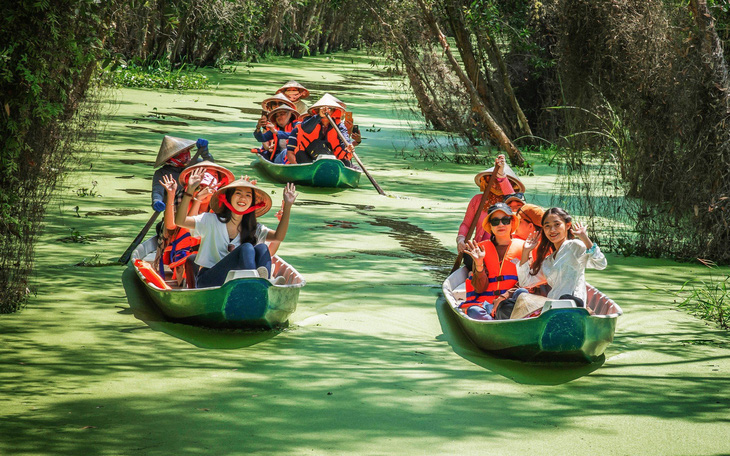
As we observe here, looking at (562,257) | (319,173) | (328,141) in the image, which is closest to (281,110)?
(328,141)

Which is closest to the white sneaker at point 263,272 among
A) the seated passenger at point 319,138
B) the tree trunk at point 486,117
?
the seated passenger at point 319,138

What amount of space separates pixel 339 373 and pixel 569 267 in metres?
1.62

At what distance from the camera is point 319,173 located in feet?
38.4

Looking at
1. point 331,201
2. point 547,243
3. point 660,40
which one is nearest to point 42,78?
point 547,243

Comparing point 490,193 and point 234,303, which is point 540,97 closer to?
point 490,193

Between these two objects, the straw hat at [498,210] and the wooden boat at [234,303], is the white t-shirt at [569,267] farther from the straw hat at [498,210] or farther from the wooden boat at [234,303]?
the wooden boat at [234,303]

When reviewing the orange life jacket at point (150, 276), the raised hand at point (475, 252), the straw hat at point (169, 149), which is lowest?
the orange life jacket at point (150, 276)

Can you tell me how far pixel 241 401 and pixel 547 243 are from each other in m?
2.29

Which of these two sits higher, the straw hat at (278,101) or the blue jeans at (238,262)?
the straw hat at (278,101)

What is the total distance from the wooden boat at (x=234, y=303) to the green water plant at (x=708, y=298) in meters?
3.30

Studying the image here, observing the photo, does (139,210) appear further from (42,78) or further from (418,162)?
(418,162)

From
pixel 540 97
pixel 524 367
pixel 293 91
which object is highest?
pixel 540 97

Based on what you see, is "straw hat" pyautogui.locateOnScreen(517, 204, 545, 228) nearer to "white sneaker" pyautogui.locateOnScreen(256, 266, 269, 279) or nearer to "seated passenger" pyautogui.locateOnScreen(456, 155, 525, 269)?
"seated passenger" pyautogui.locateOnScreen(456, 155, 525, 269)

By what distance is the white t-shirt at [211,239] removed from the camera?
20.2ft
